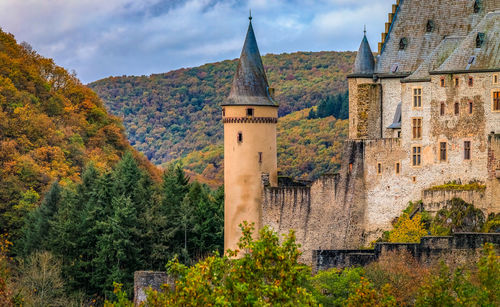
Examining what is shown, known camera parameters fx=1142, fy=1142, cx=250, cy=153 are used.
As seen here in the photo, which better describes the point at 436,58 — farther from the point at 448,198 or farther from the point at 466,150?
the point at 448,198

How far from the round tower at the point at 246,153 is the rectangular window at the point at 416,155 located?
891 cm

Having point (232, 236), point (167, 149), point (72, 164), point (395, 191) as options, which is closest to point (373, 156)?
point (395, 191)

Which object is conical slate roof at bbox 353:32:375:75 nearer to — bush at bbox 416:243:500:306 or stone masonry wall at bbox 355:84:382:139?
stone masonry wall at bbox 355:84:382:139

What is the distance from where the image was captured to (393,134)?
199 feet

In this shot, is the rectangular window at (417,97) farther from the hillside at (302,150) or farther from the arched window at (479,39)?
the hillside at (302,150)

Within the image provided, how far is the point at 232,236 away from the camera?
62562 mm

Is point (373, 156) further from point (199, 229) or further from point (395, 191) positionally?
point (199, 229)

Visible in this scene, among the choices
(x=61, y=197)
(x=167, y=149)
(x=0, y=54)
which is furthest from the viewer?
(x=167, y=149)

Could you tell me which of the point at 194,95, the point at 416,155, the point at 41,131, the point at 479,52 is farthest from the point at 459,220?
the point at 194,95

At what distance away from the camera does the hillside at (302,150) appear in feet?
282

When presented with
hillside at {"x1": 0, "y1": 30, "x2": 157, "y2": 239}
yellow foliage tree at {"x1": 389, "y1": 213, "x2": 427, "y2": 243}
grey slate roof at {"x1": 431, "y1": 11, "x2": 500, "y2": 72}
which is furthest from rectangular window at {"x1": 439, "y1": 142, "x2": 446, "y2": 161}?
hillside at {"x1": 0, "y1": 30, "x2": 157, "y2": 239}

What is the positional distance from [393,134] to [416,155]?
3293 millimetres

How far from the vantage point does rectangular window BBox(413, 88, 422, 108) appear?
57531mm

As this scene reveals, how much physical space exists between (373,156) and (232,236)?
9.28 metres
